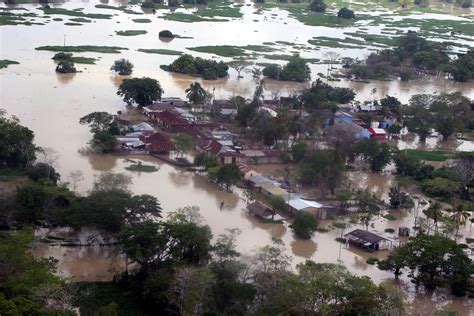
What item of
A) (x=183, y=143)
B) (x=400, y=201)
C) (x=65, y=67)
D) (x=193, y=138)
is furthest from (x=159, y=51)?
(x=400, y=201)

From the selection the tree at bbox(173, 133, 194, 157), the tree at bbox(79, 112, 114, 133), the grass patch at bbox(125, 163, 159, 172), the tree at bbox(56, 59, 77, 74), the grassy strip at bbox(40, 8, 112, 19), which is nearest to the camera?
the grass patch at bbox(125, 163, 159, 172)

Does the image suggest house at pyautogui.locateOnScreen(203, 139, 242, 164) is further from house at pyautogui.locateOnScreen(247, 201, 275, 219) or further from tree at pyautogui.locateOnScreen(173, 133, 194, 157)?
house at pyautogui.locateOnScreen(247, 201, 275, 219)

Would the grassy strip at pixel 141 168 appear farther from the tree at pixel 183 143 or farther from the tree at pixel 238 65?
the tree at pixel 238 65

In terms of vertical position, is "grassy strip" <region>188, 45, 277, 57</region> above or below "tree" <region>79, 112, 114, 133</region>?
above

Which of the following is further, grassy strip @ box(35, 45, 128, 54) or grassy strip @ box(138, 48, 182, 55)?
grassy strip @ box(138, 48, 182, 55)

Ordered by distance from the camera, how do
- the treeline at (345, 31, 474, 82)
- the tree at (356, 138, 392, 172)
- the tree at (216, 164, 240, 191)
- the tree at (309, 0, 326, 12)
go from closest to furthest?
the tree at (216, 164, 240, 191), the tree at (356, 138, 392, 172), the treeline at (345, 31, 474, 82), the tree at (309, 0, 326, 12)

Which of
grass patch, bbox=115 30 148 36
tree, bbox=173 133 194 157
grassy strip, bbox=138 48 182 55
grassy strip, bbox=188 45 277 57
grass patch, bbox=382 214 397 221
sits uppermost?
grass patch, bbox=115 30 148 36

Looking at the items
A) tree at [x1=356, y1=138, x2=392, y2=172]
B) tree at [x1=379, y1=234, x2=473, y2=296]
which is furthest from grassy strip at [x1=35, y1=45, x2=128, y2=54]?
tree at [x1=379, y1=234, x2=473, y2=296]

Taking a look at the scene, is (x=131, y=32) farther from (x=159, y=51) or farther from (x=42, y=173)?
(x=42, y=173)
